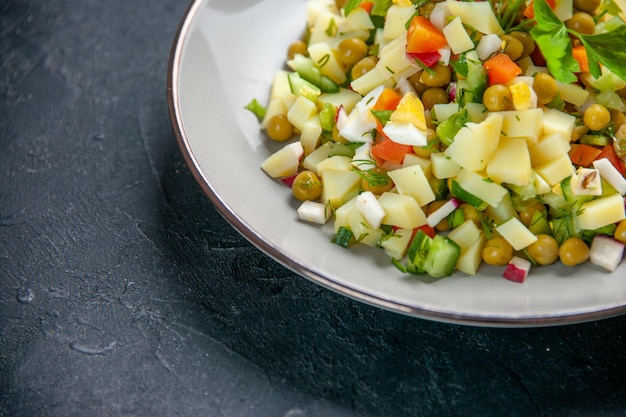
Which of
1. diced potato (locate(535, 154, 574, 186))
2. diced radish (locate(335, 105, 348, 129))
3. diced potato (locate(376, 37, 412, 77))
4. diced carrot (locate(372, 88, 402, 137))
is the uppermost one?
diced potato (locate(376, 37, 412, 77))

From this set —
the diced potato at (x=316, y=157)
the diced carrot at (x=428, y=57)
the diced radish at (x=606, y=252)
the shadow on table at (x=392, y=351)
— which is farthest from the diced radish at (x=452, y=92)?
the shadow on table at (x=392, y=351)

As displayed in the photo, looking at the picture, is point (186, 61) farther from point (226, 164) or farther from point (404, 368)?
point (404, 368)

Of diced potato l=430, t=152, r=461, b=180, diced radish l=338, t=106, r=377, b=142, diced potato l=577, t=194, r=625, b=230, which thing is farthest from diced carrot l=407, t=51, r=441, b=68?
diced potato l=577, t=194, r=625, b=230

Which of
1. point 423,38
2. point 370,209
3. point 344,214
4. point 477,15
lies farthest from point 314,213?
point 477,15

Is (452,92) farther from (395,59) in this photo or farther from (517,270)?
(517,270)

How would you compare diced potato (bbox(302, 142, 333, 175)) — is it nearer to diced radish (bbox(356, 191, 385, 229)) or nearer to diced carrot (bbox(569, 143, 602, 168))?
diced radish (bbox(356, 191, 385, 229))

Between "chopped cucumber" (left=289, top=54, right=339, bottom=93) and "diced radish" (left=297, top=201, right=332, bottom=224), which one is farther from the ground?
"chopped cucumber" (left=289, top=54, right=339, bottom=93)
